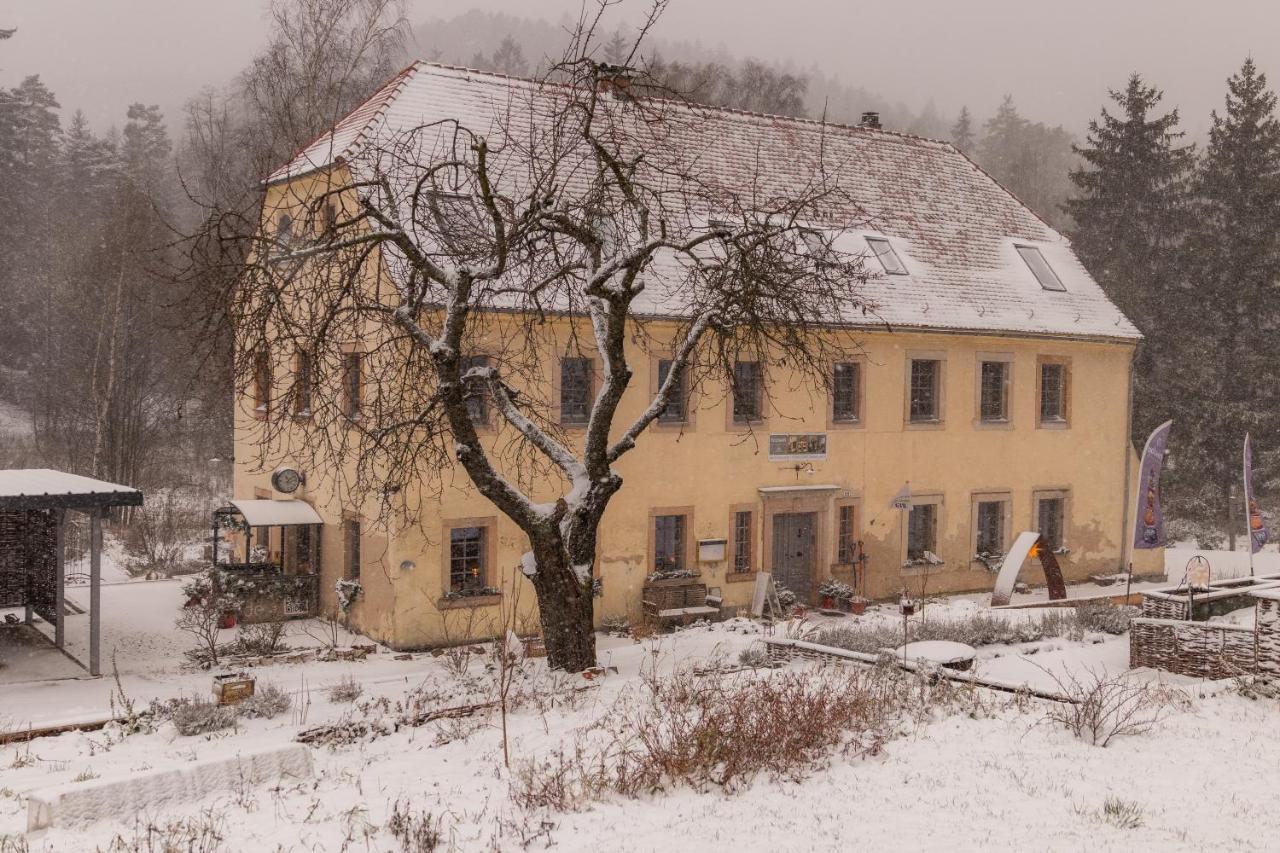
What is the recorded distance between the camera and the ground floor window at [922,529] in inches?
897

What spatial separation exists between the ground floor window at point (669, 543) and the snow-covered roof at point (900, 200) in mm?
3782

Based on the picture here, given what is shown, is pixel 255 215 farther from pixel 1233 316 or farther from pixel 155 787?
pixel 1233 316

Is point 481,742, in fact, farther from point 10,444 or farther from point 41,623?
point 10,444

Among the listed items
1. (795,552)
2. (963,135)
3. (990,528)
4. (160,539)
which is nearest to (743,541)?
(795,552)

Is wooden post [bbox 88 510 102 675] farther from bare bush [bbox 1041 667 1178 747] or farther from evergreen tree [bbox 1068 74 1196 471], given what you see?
evergreen tree [bbox 1068 74 1196 471]

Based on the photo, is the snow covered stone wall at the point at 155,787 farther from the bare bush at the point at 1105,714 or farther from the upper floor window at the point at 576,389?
the upper floor window at the point at 576,389

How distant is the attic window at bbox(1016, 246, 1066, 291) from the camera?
24938 millimetres

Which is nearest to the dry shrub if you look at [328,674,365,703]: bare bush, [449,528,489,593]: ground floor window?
[328,674,365,703]: bare bush

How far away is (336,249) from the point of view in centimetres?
1252

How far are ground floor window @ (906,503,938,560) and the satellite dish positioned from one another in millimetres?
11889

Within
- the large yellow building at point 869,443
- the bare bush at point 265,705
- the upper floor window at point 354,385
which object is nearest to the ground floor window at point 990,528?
the large yellow building at point 869,443

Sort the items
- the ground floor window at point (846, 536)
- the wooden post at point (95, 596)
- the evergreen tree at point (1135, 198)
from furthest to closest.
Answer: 1. the evergreen tree at point (1135, 198)
2. the ground floor window at point (846, 536)
3. the wooden post at point (95, 596)

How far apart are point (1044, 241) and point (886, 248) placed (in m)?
5.19

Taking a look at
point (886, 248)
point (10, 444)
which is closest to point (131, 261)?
point (10, 444)
